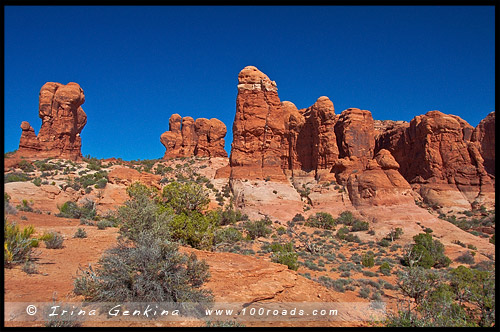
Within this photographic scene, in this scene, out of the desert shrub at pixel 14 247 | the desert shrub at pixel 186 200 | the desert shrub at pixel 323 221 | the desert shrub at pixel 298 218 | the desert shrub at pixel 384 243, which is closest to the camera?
the desert shrub at pixel 14 247

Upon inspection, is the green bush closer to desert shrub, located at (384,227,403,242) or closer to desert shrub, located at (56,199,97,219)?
desert shrub, located at (56,199,97,219)

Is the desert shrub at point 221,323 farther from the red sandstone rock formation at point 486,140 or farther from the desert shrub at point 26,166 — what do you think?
the red sandstone rock formation at point 486,140

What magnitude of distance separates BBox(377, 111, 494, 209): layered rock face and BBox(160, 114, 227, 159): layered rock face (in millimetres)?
34364

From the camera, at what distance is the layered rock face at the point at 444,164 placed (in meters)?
40.7

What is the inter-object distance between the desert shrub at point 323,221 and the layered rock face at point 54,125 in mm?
39215

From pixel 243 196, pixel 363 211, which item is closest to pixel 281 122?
pixel 243 196

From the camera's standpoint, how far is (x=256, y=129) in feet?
132

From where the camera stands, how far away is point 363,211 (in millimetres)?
31719

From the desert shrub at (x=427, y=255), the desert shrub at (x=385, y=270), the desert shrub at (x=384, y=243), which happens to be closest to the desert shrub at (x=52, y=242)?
the desert shrub at (x=385, y=270)

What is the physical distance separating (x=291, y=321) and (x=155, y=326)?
2632 mm

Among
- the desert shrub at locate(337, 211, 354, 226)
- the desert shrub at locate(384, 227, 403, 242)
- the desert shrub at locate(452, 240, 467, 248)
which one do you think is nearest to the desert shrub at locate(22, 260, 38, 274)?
the desert shrub at locate(384, 227, 403, 242)

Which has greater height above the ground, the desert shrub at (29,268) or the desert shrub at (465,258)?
the desert shrub at (29,268)

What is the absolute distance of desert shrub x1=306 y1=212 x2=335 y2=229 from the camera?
3006cm

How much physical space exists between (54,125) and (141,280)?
50384 mm
